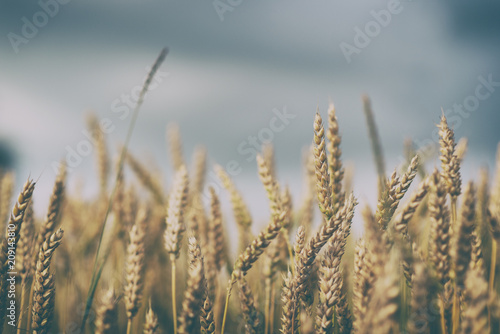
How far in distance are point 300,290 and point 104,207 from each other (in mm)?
2165

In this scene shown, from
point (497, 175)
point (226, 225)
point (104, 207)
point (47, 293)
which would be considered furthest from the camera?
point (226, 225)

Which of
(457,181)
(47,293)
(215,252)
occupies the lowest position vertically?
(47,293)

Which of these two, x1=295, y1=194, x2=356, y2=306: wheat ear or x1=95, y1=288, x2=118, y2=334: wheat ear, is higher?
x1=295, y1=194, x2=356, y2=306: wheat ear

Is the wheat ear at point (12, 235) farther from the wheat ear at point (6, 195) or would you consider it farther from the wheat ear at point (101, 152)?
the wheat ear at point (101, 152)

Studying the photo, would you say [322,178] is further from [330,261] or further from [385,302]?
[385,302]

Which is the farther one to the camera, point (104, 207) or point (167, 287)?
point (167, 287)

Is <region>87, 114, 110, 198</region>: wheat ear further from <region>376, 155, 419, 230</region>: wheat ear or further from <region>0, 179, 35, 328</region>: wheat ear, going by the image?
<region>376, 155, 419, 230</region>: wheat ear

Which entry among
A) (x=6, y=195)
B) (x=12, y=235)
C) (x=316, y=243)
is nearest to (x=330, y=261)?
(x=316, y=243)

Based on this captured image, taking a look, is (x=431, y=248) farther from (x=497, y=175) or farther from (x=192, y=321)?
(x=497, y=175)

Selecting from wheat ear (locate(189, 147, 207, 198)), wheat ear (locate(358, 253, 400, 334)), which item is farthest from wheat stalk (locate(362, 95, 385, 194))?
wheat ear (locate(189, 147, 207, 198))

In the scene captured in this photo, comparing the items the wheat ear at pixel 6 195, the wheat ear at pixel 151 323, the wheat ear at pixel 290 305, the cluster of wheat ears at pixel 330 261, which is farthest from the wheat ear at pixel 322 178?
the wheat ear at pixel 6 195

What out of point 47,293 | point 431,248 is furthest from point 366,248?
point 47,293

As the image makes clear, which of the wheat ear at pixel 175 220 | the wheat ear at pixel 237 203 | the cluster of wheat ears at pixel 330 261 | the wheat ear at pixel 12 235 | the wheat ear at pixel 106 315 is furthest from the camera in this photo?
the wheat ear at pixel 237 203

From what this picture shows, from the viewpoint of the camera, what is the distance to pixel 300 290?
127cm
